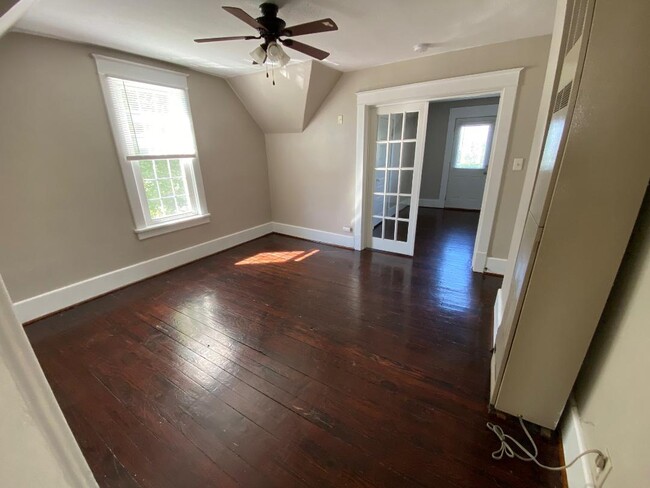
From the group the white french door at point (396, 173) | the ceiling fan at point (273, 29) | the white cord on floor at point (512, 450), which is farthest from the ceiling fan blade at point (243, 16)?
the white cord on floor at point (512, 450)

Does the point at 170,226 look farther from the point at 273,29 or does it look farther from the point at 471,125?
the point at 471,125

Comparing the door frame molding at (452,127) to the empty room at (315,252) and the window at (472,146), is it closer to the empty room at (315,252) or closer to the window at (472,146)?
the window at (472,146)

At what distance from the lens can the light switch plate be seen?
267 centimetres

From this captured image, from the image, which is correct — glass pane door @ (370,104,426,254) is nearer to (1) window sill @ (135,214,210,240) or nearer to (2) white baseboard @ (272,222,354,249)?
(2) white baseboard @ (272,222,354,249)

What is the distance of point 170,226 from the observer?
10.7 ft

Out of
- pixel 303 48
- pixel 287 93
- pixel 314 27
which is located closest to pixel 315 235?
pixel 287 93

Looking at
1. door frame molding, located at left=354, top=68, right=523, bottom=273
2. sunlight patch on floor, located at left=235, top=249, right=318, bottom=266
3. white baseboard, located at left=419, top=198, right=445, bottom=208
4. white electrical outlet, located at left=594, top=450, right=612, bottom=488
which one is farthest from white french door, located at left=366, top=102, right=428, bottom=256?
white baseboard, located at left=419, top=198, right=445, bottom=208

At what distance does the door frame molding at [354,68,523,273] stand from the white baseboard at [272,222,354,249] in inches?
29.9

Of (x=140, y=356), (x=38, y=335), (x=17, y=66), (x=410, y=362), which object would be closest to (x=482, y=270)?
(x=410, y=362)

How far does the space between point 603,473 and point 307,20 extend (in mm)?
2897

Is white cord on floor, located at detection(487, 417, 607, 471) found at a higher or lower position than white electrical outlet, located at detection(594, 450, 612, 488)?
lower

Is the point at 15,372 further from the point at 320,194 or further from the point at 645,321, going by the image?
the point at 320,194

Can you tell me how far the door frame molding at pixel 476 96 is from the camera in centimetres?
256

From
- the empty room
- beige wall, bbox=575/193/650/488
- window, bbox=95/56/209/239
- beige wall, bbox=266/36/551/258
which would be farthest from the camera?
window, bbox=95/56/209/239
